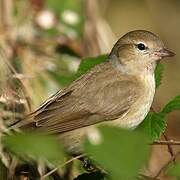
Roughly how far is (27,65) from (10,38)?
51cm

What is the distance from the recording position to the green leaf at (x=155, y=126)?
283cm

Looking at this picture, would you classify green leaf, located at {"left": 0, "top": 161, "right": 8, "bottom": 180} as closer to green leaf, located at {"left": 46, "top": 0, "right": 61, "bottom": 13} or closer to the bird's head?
the bird's head

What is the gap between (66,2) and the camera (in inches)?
234

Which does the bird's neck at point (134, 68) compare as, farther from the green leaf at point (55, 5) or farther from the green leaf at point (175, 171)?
the green leaf at point (175, 171)

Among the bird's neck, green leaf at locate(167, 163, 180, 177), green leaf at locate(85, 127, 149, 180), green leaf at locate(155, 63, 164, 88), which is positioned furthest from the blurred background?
green leaf at locate(85, 127, 149, 180)

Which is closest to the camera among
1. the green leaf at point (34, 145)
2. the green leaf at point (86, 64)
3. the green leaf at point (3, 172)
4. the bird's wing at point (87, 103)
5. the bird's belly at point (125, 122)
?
the green leaf at point (34, 145)

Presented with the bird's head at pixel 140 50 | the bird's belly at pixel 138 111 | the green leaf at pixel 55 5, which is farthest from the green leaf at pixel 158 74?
the green leaf at pixel 55 5

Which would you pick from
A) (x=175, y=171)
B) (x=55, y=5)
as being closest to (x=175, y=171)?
(x=175, y=171)

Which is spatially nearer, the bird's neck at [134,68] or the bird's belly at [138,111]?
the bird's belly at [138,111]

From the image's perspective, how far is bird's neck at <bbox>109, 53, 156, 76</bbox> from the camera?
3.93m

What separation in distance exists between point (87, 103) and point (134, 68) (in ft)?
1.83

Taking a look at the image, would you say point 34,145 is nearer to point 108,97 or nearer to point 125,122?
point 125,122

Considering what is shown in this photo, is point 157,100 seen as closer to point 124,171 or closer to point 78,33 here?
point 78,33

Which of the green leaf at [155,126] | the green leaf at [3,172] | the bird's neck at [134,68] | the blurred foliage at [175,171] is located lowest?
the green leaf at [3,172]
